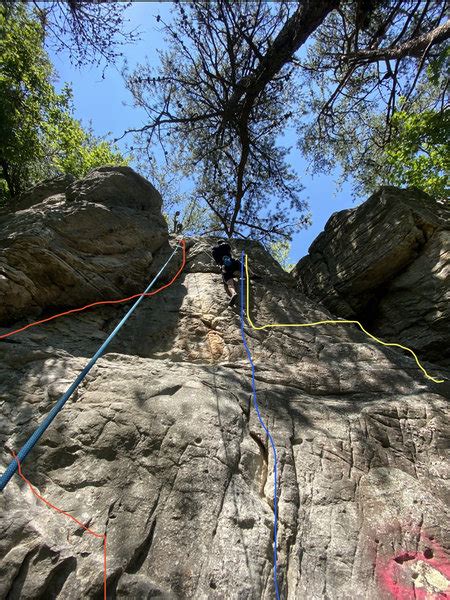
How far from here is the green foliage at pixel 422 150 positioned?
1061 centimetres

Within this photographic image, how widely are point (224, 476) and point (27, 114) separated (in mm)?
13616

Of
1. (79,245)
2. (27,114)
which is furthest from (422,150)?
(27,114)

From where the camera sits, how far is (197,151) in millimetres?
11508

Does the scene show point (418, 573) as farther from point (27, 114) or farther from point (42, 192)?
point (27, 114)

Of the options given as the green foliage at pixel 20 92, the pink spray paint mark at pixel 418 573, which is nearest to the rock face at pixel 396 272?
the pink spray paint mark at pixel 418 573

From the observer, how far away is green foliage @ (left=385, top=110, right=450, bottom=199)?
10609 mm

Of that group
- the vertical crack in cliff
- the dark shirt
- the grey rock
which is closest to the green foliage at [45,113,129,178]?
the grey rock

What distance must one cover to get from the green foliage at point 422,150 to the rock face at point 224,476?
8177 mm

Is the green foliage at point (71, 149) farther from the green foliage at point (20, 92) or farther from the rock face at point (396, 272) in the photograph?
the rock face at point (396, 272)

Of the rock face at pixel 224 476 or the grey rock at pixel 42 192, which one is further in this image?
the grey rock at pixel 42 192

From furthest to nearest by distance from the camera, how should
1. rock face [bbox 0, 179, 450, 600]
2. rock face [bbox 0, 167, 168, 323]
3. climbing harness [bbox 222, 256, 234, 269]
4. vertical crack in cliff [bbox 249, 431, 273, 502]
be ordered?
climbing harness [bbox 222, 256, 234, 269] → rock face [bbox 0, 167, 168, 323] → vertical crack in cliff [bbox 249, 431, 273, 502] → rock face [bbox 0, 179, 450, 600]

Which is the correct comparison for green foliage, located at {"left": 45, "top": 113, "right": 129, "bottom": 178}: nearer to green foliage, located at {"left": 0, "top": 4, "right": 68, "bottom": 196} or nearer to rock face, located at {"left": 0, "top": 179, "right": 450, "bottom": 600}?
green foliage, located at {"left": 0, "top": 4, "right": 68, "bottom": 196}

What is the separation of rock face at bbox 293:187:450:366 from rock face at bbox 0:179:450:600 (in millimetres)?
1845

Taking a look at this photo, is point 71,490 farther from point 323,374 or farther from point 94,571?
point 323,374
